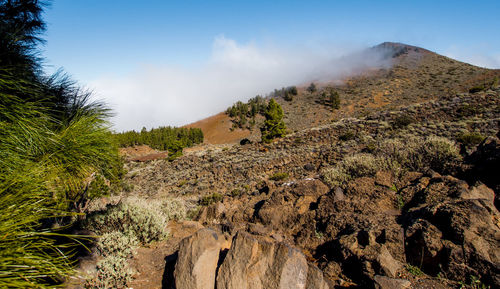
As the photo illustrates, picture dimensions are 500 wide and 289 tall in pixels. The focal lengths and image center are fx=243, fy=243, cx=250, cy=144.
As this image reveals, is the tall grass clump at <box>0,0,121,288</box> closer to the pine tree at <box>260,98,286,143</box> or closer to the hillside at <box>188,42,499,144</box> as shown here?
the pine tree at <box>260,98,286,143</box>

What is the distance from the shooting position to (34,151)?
7.41 feet

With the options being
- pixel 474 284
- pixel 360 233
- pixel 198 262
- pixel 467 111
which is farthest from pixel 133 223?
pixel 467 111

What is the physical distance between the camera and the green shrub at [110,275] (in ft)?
11.2

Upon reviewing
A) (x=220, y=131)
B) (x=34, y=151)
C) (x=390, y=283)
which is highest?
(x=34, y=151)

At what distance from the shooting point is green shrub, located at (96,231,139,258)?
4.21 meters

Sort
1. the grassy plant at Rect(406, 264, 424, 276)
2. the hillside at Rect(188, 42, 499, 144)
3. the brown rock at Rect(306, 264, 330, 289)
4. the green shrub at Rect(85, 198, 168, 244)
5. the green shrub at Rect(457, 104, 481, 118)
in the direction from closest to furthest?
1. the brown rock at Rect(306, 264, 330, 289)
2. the grassy plant at Rect(406, 264, 424, 276)
3. the green shrub at Rect(85, 198, 168, 244)
4. the green shrub at Rect(457, 104, 481, 118)
5. the hillside at Rect(188, 42, 499, 144)

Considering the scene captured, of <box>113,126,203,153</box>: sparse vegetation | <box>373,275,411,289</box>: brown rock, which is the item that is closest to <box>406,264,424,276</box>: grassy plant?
<box>373,275,411,289</box>: brown rock

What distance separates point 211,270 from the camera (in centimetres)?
322

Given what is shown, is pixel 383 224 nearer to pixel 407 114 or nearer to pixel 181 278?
pixel 181 278

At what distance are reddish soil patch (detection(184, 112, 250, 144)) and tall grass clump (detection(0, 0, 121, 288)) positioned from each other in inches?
1806

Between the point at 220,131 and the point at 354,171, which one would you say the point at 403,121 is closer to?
the point at 354,171

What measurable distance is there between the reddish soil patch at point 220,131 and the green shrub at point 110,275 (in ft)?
148

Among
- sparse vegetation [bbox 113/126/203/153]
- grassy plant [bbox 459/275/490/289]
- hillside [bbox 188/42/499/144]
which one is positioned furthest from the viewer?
sparse vegetation [bbox 113/126/203/153]

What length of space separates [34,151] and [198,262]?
2206 millimetres
